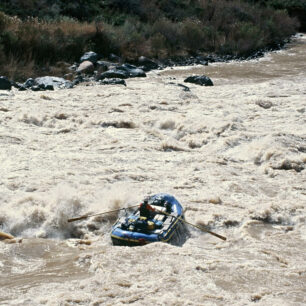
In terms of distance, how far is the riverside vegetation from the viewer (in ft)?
50.1

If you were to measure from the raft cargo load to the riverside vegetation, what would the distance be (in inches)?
354

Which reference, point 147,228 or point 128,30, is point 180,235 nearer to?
point 147,228

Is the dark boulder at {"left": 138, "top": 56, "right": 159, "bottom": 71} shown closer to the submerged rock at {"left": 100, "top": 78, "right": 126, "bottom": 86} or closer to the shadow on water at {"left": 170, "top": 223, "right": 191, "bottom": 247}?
the submerged rock at {"left": 100, "top": 78, "right": 126, "bottom": 86}

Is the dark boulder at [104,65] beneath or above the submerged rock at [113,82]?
beneath

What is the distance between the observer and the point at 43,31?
1596 cm

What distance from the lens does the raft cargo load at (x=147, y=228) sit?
5.60m

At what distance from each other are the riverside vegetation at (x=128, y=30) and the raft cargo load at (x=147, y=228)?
8990 mm

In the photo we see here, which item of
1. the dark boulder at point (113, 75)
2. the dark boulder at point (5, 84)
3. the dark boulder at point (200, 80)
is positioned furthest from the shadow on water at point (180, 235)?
the dark boulder at point (113, 75)

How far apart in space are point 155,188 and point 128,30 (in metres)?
12.4

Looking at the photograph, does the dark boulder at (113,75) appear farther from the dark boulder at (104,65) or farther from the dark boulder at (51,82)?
the dark boulder at (51,82)

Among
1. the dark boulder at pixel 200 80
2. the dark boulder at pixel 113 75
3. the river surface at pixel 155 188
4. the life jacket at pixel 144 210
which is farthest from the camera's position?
the dark boulder at pixel 113 75

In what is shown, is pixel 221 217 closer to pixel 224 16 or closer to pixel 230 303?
pixel 230 303

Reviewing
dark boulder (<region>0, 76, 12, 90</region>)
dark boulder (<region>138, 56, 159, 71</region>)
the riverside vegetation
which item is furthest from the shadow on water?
dark boulder (<region>138, 56, 159, 71</region>)

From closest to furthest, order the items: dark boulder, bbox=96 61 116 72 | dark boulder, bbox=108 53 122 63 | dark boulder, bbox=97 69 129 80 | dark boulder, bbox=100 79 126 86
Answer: dark boulder, bbox=100 79 126 86, dark boulder, bbox=97 69 129 80, dark boulder, bbox=96 61 116 72, dark boulder, bbox=108 53 122 63
